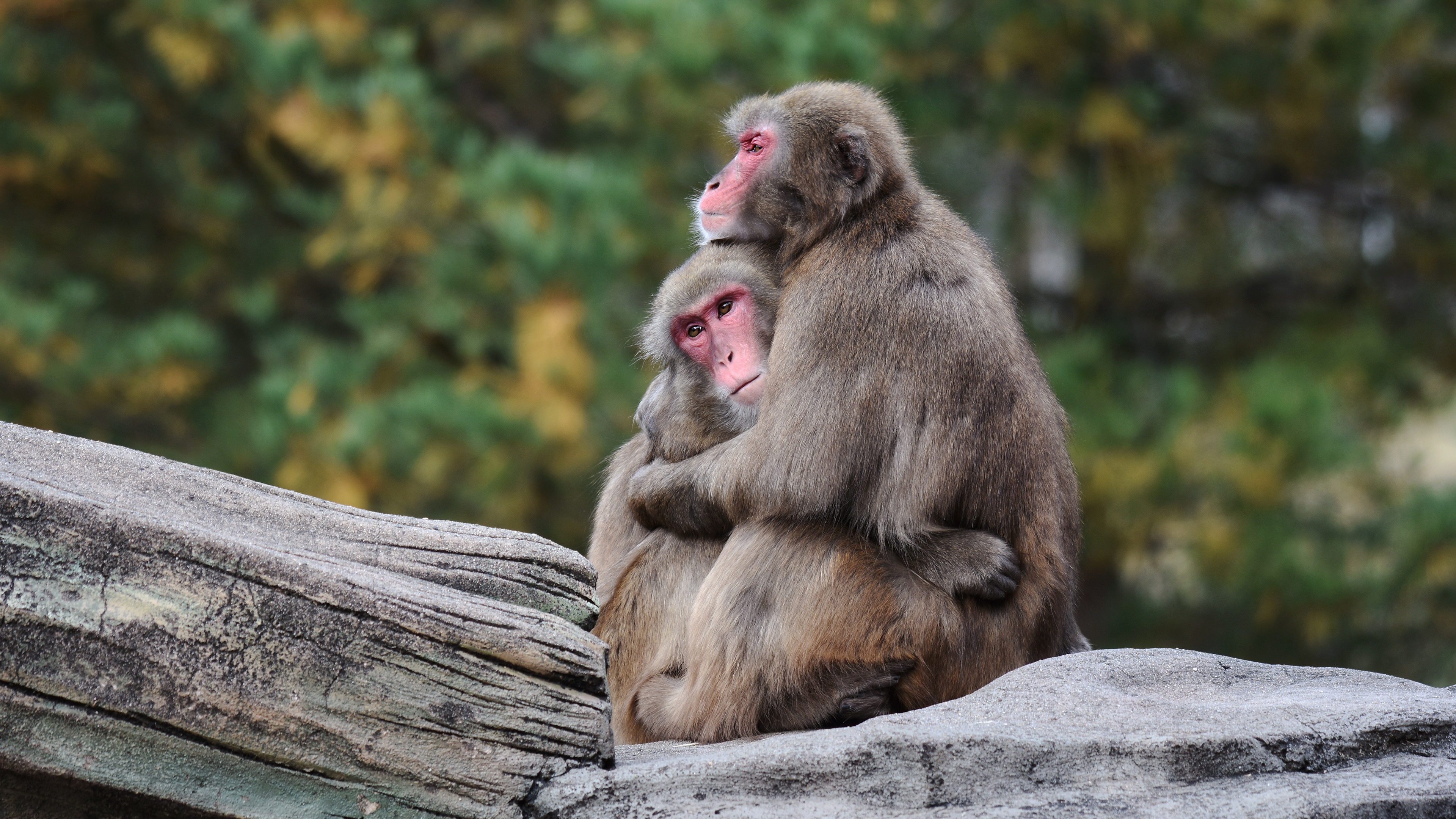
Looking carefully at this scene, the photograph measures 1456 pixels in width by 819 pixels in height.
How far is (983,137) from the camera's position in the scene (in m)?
7.80

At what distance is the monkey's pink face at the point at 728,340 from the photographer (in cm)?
355

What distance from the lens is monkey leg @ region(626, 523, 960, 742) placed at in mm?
3182

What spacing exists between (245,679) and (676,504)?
123 centimetres

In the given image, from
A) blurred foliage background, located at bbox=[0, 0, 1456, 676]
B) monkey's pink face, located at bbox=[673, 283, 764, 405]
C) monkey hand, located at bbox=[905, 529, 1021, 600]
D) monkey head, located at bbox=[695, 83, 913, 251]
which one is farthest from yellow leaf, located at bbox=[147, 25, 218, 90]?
monkey hand, located at bbox=[905, 529, 1021, 600]

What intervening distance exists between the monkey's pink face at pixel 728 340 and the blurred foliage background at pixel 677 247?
9.04 ft

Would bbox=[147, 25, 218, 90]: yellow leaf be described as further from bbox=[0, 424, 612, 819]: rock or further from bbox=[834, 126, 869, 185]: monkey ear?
bbox=[0, 424, 612, 819]: rock

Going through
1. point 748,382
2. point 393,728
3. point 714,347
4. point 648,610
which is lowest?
point 393,728

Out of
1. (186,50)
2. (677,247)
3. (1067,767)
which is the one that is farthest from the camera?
(186,50)

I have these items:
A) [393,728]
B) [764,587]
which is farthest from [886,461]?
[393,728]

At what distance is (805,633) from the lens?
3.18 m

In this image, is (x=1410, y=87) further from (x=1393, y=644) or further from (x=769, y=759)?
(x=769, y=759)

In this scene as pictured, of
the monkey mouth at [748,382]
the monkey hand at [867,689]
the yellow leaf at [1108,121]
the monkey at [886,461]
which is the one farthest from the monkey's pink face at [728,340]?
the yellow leaf at [1108,121]

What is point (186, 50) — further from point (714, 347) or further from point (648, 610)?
point (648, 610)

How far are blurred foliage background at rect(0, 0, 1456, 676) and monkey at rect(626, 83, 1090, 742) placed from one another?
2990 millimetres
